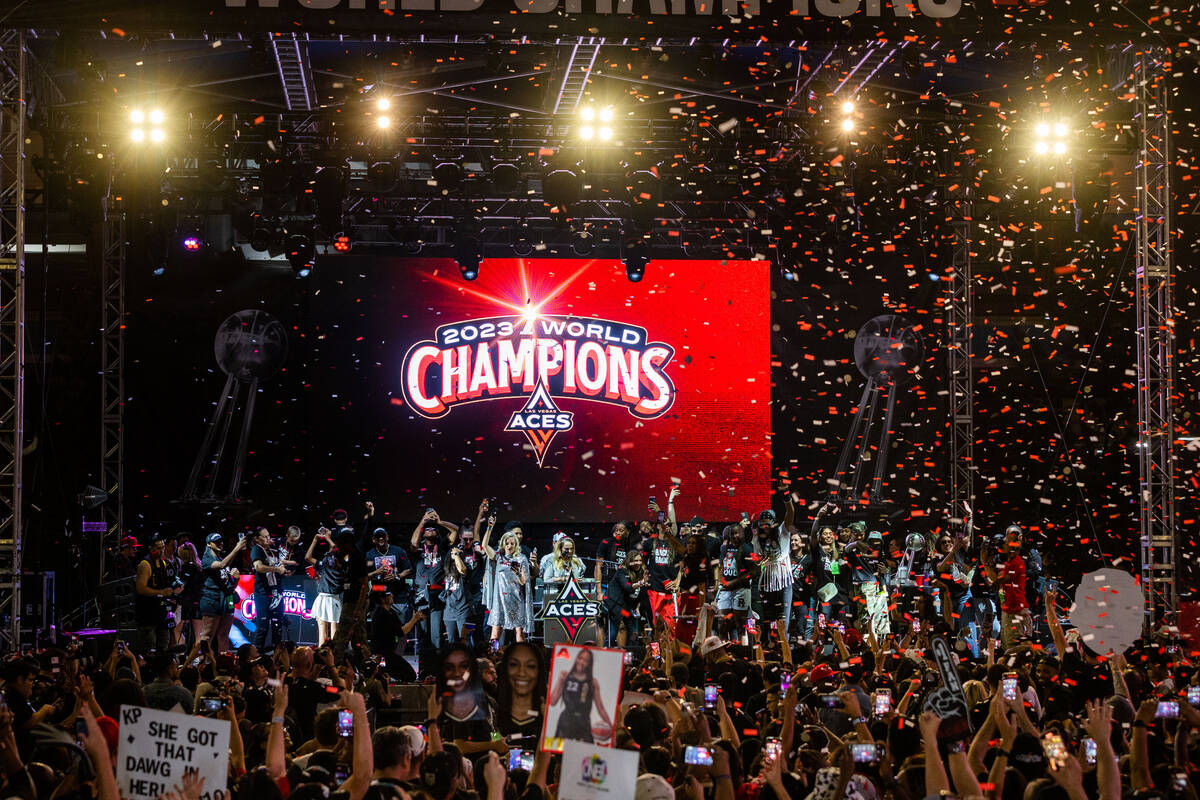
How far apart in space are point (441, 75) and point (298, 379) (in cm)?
481

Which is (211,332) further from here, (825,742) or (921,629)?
(825,742)

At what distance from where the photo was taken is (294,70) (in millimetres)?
13336

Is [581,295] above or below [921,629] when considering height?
above

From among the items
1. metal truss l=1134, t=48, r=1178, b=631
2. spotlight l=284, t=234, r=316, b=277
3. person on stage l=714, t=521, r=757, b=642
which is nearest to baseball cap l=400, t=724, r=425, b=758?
metal truss l=1134, t=48, r=1178, b=631

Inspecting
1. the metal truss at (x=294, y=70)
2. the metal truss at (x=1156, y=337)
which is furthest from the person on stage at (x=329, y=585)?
the metal truss at (x=1156, y=337)

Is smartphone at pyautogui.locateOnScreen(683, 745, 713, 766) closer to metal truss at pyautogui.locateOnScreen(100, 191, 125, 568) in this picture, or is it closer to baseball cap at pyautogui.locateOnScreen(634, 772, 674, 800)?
baseball cap at pyautogui.locateOnScreen(634, 772, 674, 800)

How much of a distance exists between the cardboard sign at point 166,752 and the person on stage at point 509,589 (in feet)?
29.8

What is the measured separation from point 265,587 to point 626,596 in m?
3.90

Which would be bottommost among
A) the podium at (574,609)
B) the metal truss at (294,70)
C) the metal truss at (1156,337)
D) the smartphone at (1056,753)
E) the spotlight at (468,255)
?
the podium at (574,609)

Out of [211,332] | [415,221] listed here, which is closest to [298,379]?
[211,332]

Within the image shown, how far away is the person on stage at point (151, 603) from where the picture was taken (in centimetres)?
1172

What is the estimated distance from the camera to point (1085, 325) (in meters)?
17.4

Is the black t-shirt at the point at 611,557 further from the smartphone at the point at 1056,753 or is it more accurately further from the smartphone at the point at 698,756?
the smartphone at the point at 1056,753

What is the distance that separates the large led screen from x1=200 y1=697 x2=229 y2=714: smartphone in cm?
1080
